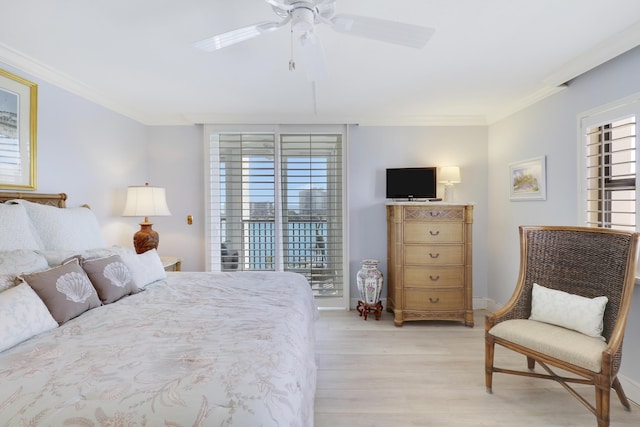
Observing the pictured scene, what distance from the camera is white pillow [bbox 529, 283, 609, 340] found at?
Answer: 191 centimetres

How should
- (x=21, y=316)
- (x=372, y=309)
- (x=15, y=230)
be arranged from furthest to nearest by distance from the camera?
(x=372, y=309) → (x=15, y=230) → (x=21, y=316)

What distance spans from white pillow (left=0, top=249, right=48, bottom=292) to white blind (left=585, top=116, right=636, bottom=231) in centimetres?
368

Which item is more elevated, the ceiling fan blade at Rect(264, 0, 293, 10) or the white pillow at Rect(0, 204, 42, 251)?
the ceiling fan blade at Rect(264, 0, 293, 10)

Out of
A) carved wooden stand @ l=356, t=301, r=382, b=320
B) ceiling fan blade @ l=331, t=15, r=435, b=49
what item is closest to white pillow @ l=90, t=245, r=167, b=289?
ceiling fan blade @ l=331, t=15, r=435, b=49

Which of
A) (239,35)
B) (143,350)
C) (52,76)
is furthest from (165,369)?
(52,76)

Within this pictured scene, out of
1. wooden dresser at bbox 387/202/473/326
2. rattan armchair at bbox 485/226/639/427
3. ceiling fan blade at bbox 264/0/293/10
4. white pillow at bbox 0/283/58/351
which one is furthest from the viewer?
wooden dresser at bbox 387/202/473/326

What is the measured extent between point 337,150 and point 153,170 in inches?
91.3

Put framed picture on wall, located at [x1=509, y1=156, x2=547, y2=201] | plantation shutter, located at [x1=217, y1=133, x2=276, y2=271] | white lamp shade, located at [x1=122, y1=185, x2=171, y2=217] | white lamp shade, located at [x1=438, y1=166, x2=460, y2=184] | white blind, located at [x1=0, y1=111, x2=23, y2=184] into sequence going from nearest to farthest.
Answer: white blind, located at [x1=0, y1=111, x2=23, y2=184]
framed picture on wall, located at [x1=509, y1=156, x2=547, y2=201]
white lamp shade, located at [x1=122, y1=185, x2=171, y2=217]
white lamp shade, located at [x1=438, y1=166, x2=460, y2=184]
plantation shutter, located at [x1=217, y1=133, x2=276, y2=271]

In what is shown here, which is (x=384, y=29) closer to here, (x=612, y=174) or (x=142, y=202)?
(x=612, y=174)

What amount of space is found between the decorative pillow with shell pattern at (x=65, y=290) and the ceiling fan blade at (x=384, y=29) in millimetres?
1915

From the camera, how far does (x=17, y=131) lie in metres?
2.23

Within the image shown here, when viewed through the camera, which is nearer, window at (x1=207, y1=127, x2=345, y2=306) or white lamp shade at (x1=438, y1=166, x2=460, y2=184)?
white lamp shade at (x1=438, y1=166, x2=460, y2=184)

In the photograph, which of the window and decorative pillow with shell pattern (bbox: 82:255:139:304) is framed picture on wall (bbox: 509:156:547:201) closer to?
the window

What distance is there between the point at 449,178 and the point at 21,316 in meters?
3.76
